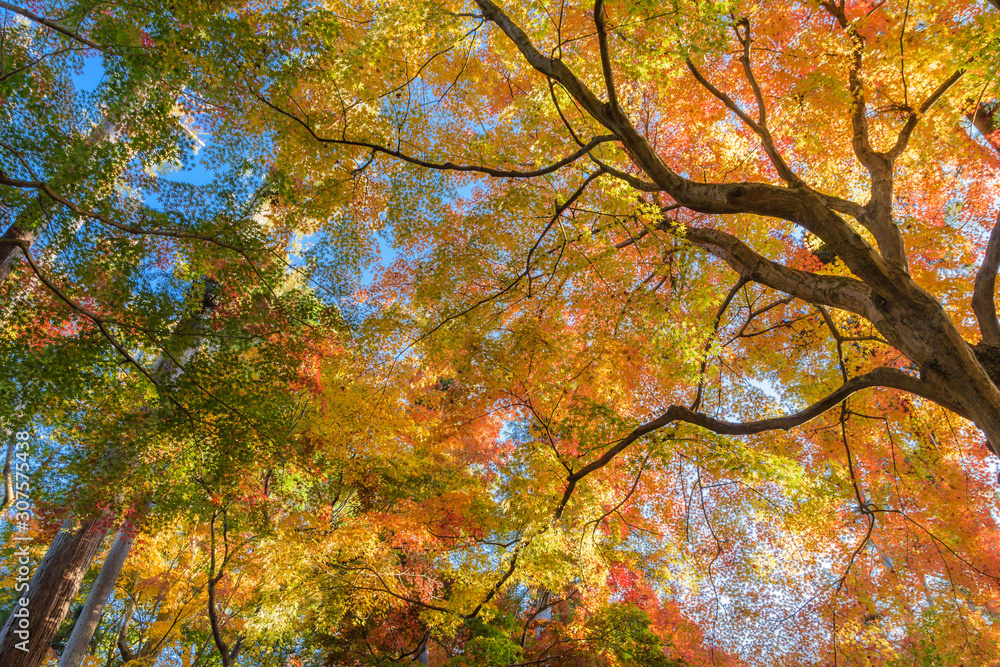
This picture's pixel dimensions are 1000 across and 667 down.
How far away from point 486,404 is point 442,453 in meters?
1.86

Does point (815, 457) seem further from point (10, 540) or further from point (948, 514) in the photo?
point (10, 540)

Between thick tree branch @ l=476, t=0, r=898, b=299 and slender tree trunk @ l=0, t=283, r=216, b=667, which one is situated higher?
thick tree branch @ l=476, t=0, r=898, b=299

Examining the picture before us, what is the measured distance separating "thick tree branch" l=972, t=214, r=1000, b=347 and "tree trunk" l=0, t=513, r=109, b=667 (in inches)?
349

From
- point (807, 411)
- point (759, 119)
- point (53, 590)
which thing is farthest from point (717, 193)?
point (53, 590)

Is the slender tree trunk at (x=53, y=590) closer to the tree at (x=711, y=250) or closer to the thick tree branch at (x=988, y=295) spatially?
the tree at (x=711, y=250)

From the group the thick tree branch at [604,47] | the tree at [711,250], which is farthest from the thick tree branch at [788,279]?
the thick tree branch at [604,47]

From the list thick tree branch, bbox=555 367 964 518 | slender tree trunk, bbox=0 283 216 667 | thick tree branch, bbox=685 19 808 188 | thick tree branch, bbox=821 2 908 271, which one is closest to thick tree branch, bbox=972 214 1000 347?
thick tree branch, bbox=821 2 908 271

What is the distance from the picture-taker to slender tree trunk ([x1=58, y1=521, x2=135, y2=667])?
5551 millimetres

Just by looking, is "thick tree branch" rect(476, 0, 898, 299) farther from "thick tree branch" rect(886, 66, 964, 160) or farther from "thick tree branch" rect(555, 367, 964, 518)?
"thick tree branch" rect(886, 66, 964, 160)

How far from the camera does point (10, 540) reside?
7.82 metres

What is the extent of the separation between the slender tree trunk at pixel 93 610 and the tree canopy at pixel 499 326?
→ 62 mm

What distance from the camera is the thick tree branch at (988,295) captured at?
3.54 metres

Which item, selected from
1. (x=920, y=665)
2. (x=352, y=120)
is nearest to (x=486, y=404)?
(x=352, y=120)

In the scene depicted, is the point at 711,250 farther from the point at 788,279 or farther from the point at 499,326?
the point at 499,326
